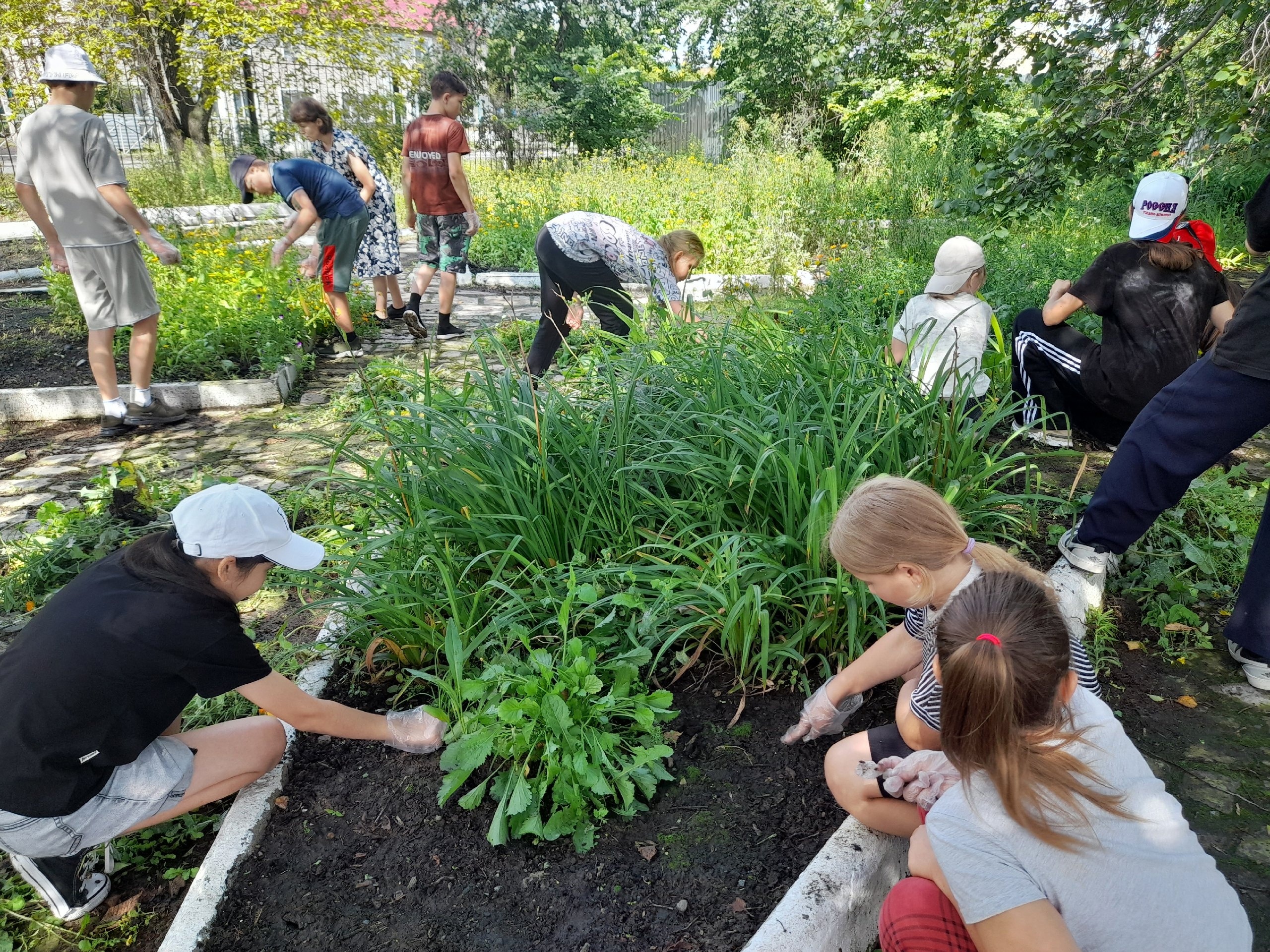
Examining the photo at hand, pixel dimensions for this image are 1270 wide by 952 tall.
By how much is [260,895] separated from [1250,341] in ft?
9.89

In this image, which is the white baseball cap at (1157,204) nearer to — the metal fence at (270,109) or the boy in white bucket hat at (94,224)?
the boy in white bucket hat at (94,224)

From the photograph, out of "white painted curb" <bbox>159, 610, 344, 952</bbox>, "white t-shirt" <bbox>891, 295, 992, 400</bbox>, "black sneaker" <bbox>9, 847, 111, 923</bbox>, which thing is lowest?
"black sneaker" <bbox>9, 847, 111, 923</bbox>

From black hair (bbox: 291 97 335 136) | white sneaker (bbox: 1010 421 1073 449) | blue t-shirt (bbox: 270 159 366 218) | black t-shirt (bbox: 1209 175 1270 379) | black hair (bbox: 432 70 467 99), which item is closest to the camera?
black t-shirt (bbox: 1209 175 1270 379)

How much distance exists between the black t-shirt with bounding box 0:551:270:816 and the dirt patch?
7.76 ft

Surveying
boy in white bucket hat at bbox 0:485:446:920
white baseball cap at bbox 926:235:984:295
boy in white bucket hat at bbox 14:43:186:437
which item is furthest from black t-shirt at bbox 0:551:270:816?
boy in white bucket hat at bbox 14:43:186:437

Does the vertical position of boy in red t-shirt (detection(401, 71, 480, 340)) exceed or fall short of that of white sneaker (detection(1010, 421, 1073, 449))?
it exceeds it

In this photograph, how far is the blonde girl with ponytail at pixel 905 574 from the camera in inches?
70.6

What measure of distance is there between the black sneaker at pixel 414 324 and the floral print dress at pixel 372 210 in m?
0.34

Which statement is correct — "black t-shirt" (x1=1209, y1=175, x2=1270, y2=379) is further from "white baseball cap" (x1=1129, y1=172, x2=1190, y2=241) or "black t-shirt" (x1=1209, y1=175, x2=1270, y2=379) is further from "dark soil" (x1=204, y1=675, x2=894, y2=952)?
"dark soil" (x1=204, y1=675, x2=894, y2=952)

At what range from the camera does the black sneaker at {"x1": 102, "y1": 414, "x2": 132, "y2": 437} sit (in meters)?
4.75

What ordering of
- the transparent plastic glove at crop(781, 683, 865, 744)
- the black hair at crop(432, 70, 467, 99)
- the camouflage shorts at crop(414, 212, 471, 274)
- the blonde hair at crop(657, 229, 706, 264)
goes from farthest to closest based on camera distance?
the camouflage shorts at crop(414, 212, 471, 274) → the black hair at crop(432, 70, 467, 99) → the blonde hair at crop(657, 229, 706, 264) → the transparent plastic glove at crop(781, 683, 865, 744)

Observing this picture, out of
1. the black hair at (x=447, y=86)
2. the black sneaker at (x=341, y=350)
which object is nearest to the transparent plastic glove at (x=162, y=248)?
the black sneaker at (x=341, y=350)

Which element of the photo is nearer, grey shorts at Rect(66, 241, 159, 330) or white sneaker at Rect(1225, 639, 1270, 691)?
white sneaker at Rect(1225, 639, 1270, 691)

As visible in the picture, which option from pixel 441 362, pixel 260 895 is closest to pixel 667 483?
pixel 260 895
